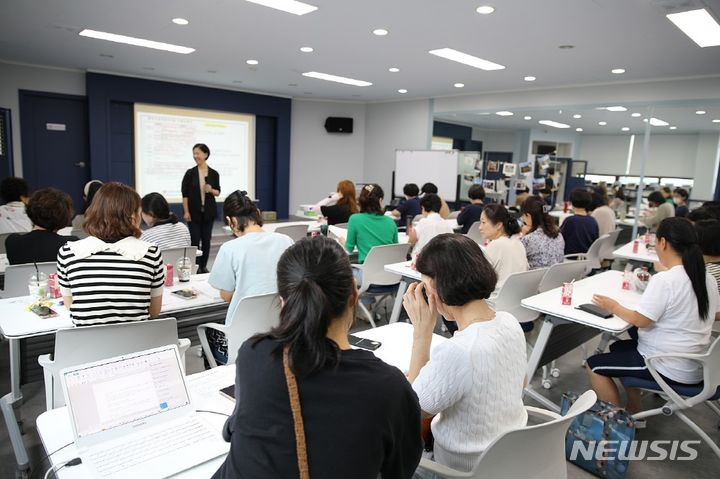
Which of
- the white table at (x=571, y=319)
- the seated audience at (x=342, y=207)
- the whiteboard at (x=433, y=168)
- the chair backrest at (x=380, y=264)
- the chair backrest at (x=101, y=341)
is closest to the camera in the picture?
the chair backrest at (x=101, y=341)

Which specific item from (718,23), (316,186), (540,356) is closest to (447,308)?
(540,356)

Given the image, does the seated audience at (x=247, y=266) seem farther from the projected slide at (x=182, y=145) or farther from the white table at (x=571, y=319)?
the projected slide at (x=182, y=145)

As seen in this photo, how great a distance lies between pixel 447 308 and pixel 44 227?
2891 millimetres

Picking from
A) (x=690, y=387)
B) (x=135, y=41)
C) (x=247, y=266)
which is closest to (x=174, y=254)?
(x=247, y=266)

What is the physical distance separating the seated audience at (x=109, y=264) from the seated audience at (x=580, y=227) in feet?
14.9

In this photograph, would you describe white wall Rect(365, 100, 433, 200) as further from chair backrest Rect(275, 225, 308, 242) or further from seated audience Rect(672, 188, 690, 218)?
chair backrest Rect(275, 225, 308, 242)

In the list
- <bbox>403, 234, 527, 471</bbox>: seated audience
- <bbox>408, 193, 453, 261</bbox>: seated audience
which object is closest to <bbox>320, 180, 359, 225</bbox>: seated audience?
<bbox>408, 193, 453, 261</bbox>: seated audience

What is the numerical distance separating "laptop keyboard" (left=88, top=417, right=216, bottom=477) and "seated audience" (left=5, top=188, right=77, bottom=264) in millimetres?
2261

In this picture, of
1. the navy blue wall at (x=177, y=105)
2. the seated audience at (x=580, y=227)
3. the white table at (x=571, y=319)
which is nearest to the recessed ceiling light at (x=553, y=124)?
the seated audience at (x=580, y=227)

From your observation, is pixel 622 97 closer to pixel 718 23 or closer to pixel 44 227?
pixel 718 23

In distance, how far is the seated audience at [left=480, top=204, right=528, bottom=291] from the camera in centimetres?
359

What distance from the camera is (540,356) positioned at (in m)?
3.07

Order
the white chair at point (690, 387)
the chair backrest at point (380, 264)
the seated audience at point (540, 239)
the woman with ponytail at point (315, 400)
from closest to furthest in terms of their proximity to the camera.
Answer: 1. the woman with ponytail at point (315, 400)
2. the white chair at point (690, 387)
3. the seated audience at point (540, 239)
4. the chair backrest at point (380, 264)

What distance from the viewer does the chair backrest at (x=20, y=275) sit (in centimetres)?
304
